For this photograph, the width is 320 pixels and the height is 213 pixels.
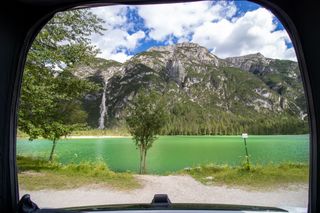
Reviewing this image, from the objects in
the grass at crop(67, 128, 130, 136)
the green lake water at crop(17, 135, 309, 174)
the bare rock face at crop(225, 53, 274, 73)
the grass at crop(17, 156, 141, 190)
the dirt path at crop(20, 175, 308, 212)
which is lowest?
the dirt path at crop(20, 175, 308, 212)

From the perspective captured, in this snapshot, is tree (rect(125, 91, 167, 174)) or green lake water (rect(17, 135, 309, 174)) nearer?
green lake water (rect(17, 135, 309, 174))

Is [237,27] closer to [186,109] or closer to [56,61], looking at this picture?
[186,109]

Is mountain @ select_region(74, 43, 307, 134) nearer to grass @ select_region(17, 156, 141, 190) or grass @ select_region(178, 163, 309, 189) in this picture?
grass @ select_region(178, 163, 309, 189)

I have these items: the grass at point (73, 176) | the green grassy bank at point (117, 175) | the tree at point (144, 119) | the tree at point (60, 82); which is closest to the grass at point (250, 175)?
the green grassy bank at point (117, 175)

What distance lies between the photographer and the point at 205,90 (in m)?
3.08

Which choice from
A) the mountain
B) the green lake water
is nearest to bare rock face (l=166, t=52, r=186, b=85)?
the mountain

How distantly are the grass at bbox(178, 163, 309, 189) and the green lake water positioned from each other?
0.20 ft

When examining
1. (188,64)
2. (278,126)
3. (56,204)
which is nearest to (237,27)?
(188,64)

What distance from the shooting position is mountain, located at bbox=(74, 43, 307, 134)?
3014 millimetres

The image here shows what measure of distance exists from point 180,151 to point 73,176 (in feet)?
3.73

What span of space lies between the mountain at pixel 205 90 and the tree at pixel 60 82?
16.9 inches

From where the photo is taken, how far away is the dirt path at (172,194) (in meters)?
2.59

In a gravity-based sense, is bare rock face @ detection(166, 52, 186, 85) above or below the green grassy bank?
above

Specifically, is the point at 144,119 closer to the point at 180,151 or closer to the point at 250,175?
the point at 180,151
